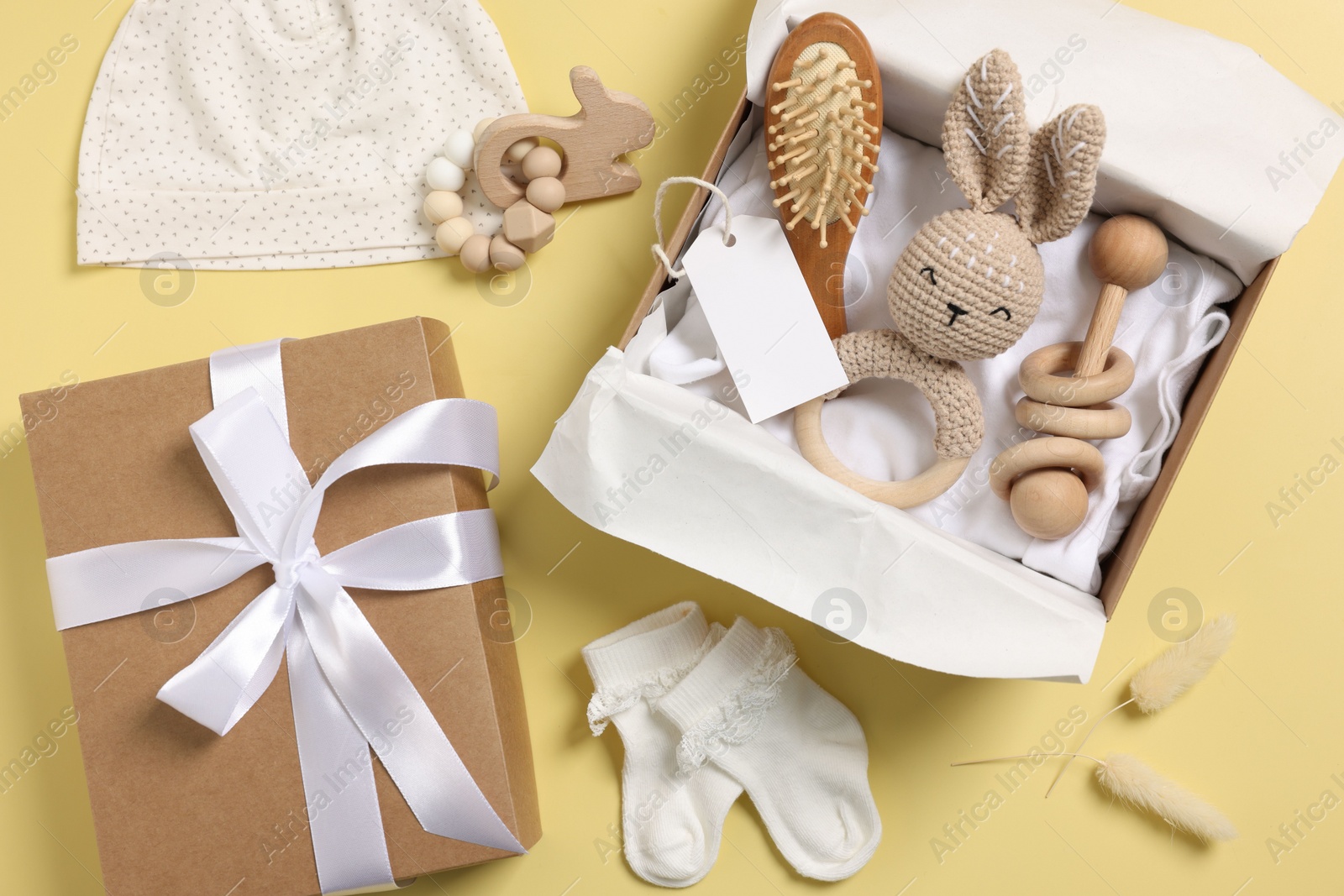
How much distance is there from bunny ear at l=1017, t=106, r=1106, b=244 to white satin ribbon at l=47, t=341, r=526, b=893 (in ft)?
1.61

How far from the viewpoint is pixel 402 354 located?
71cm

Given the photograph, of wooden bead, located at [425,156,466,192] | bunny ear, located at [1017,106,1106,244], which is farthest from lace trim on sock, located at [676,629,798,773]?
wooden bead, located at [425,156,466,192]

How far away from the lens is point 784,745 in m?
0.82

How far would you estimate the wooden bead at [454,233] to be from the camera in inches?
33.6

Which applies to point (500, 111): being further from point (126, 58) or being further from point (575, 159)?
point (126, 58)

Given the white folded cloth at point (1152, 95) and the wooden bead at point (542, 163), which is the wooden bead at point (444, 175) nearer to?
the wooden bead at point (542, 163)

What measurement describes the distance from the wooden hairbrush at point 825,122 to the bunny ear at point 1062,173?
12 cm

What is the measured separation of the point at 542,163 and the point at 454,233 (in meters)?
0.11

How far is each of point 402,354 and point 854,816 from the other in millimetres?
583

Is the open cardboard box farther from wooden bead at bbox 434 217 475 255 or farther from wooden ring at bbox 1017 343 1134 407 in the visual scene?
wooden bead at bbox 434 217 475 255

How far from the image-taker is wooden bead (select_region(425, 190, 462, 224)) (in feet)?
2.80

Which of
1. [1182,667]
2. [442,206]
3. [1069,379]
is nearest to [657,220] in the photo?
[442,206]

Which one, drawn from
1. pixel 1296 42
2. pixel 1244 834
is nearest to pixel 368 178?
pixel 1296 42

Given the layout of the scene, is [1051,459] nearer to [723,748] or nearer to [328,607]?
[723,748]
